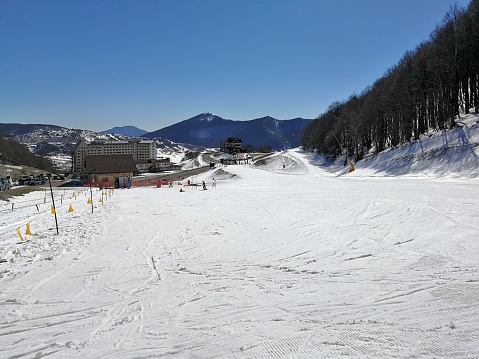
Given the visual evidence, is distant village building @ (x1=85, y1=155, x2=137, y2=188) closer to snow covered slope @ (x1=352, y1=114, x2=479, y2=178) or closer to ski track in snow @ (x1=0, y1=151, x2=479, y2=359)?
snow covered slope @ (x1=352, y1=114, x2=479, y2=178)

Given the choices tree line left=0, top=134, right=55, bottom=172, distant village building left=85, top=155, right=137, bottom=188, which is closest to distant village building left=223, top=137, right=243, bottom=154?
tree line left=0, top=134, right=55, bottom=172

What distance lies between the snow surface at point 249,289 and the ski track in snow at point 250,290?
3cm

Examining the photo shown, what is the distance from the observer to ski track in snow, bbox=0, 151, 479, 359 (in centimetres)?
525

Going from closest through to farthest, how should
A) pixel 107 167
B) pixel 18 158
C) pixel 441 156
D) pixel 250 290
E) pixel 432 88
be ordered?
1. pixel 250 290
2. pixel 441 156
3. pixel 432 88
4. pixel 107 167
5. pixel 18 158

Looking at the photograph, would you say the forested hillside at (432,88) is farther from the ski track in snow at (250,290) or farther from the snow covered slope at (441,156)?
the ski track in snow at (250,290)

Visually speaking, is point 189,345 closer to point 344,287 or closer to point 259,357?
point 259,357

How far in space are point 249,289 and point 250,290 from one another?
0.23 ft

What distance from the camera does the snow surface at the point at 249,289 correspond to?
5250mm

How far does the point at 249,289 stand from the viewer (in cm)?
761

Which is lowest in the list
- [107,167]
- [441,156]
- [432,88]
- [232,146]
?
[441,156]

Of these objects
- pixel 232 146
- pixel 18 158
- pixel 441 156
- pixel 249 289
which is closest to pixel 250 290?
pixel 249 289

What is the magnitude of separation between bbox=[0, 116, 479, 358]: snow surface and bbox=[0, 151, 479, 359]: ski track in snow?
0.11 ft

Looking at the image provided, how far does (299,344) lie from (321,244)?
650 centimetres

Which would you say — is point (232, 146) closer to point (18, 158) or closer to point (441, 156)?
point (18, 158)
